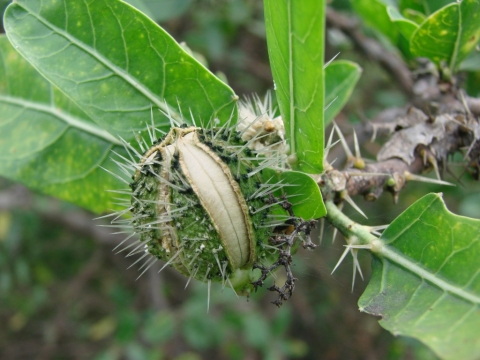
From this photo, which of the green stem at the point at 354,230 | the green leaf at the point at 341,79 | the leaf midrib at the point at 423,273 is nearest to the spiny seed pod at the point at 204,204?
the green stem at the point at 354,230

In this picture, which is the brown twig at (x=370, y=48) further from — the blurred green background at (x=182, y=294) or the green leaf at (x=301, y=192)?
the green leaf at (x=301, y=192)

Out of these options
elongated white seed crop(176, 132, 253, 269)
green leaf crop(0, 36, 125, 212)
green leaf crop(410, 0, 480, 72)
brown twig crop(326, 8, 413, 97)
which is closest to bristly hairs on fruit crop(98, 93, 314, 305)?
elongated white seed crop(176, 132, 253, 269)

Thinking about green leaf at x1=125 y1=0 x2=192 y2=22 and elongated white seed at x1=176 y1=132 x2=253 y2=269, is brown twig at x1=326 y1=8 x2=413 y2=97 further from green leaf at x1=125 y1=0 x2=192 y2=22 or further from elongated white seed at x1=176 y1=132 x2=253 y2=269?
elongated white seed at x1=176 y1=132 x2=253 y2=269

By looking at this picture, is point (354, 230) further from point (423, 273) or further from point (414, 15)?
point (414, 15)

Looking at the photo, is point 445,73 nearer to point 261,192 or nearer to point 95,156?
point 261,192

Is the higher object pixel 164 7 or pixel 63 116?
pixel 164 7

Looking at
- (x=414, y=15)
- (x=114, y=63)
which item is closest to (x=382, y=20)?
(x=414, y=15)

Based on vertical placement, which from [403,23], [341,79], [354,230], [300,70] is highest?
[300,70]
